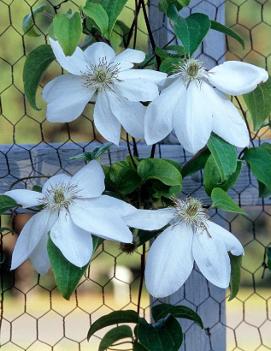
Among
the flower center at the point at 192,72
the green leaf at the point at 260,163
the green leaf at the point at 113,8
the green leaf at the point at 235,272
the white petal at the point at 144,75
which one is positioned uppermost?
the green leaf at the point at 113,8

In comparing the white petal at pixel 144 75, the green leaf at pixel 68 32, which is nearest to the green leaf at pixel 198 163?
the white petal at pixel 144 75

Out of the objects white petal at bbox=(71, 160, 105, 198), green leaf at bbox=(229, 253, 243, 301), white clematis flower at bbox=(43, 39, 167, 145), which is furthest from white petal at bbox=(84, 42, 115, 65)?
green leaf at bbox=(229, 253, 243, 301)

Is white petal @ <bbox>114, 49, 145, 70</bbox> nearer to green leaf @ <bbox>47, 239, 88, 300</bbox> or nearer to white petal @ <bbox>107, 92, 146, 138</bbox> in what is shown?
white petal @ <bbox>107, 92, 146, 138</bbox>

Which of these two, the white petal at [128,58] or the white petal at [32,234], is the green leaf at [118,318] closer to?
the white petal at [32,234]

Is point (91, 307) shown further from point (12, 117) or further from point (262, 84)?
point (262, 84)

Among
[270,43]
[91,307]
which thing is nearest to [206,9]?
[270,43]

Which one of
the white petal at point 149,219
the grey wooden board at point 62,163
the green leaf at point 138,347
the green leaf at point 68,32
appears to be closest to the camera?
the green leaf at point 68,32
